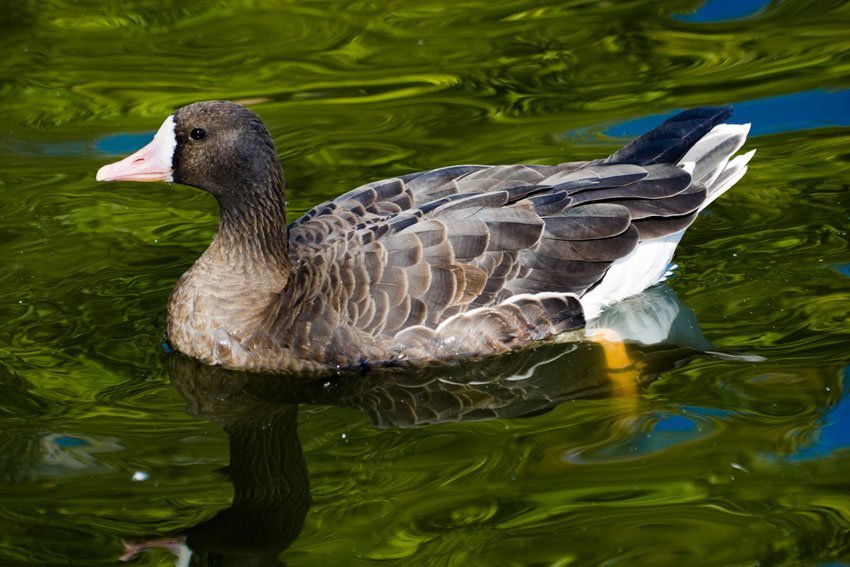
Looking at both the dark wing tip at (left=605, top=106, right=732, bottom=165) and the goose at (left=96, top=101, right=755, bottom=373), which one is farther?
the dark wing tip at (left=605, top=106, right=732, bottom=165)

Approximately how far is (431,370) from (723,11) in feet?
21.2

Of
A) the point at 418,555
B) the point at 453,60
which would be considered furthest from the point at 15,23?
the point at 418,555

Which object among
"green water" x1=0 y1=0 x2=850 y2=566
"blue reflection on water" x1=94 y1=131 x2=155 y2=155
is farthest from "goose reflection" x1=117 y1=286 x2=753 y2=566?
"blue reflection on water" x1=94 y1=131 x2=155 y2=155

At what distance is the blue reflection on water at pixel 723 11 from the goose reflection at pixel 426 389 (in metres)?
4.89

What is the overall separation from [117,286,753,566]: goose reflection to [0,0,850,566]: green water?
0.03m

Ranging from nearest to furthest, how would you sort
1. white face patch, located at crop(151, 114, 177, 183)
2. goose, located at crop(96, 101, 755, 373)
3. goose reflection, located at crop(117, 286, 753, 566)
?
goose reflection, located at crop(117, 286, 753, 566)
goose, located at crop(96, 101, 755, 373)
white face patch, located at crop(151, 114, 177, 183)

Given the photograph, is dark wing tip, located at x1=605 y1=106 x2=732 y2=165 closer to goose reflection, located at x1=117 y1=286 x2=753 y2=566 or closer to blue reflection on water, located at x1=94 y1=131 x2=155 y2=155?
goose reflection, located at x1=117 y1=286 x2=753 y2=566

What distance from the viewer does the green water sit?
663 centimetres

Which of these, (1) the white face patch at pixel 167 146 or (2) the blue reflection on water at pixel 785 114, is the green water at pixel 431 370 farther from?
(1) the white face patch at pixel 167 146

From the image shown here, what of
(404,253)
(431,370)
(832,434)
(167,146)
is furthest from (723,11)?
(832,434)

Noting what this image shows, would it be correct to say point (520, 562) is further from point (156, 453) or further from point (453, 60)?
point (453, 60)

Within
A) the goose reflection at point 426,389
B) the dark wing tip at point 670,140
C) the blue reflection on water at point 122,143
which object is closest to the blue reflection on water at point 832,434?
the goose reflection at point 426,389

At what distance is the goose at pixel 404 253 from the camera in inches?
327

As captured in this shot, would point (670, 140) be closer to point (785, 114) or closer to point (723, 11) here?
point (785, 114)
